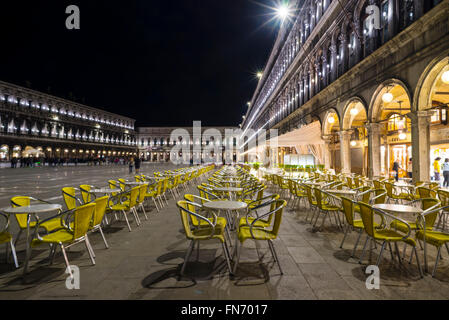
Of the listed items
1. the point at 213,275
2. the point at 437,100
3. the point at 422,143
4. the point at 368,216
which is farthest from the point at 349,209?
the point at 437,100

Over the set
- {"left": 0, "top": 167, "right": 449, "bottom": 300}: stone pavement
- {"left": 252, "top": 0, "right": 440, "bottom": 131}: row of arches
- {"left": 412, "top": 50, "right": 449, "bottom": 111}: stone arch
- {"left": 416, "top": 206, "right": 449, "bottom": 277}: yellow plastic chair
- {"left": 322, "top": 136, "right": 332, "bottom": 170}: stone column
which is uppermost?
{"left": 252, "top": 0, "right": 440, "bottom": 131}: row of arches

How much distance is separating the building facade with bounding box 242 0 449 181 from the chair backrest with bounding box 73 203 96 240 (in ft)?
27.1

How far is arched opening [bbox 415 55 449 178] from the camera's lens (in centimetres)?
730

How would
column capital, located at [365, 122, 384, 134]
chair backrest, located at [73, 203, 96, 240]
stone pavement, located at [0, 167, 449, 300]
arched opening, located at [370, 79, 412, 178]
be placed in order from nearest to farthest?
stone pavement, located at [0, 167, 449, 300], chair backrest, located at [73, 203, 96, 240], column capital, located at [365, 122, 384, 134], arched opening, located at [370, 79, 412, 178]

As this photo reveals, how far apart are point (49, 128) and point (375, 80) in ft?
187

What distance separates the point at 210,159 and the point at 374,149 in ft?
260

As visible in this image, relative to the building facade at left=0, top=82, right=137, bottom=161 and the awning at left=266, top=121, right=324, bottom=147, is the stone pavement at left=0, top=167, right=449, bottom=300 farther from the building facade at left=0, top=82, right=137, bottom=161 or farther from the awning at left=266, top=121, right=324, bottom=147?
the building facade at left=0, top=82, right=137, bottom=161

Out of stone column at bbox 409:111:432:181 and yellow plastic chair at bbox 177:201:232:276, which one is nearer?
yellow plastic chair at bbox 177:201:232:276

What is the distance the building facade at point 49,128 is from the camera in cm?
4219

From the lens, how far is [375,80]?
10.3 meters

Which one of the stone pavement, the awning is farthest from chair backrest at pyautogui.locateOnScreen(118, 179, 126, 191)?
the awning

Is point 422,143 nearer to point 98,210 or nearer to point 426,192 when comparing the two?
point 426,192

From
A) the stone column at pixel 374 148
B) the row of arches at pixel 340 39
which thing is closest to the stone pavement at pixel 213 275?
the stone column at pixel 374 148
